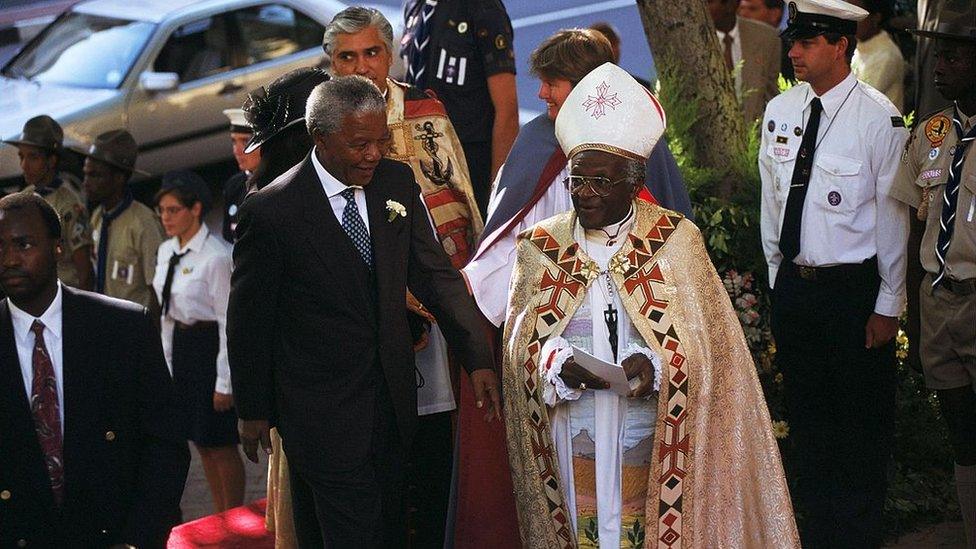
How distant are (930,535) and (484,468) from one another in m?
2.52

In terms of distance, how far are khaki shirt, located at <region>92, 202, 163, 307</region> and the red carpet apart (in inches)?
59.0

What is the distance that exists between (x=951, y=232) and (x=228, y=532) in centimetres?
348

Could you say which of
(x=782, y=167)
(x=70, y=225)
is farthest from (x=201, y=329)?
(x=782, y=167)

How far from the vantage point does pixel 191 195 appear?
8.04 m

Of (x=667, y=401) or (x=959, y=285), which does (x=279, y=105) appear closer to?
(x=667, y=401)

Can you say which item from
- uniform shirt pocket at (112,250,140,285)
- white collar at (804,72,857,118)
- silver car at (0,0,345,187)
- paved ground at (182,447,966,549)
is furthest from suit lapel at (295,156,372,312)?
silver car at (0,0,345,187)

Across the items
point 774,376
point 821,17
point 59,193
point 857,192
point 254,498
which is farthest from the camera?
point 59,193

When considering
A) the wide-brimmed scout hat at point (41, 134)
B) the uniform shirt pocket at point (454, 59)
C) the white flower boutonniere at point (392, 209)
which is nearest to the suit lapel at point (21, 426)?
the white flower boutonniere at point (392, 209)

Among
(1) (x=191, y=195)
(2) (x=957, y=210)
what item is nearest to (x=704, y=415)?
(2) (x=957, y=210)

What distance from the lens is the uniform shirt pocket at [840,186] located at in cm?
626

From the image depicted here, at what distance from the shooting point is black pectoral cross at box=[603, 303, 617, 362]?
525 centimetres

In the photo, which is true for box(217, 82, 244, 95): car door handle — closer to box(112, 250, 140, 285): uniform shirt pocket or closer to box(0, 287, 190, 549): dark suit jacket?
box(112, 250, 140, 285): uniform shirt pocket

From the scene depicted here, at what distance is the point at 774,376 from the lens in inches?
288

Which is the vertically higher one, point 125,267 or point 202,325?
point 125,267
